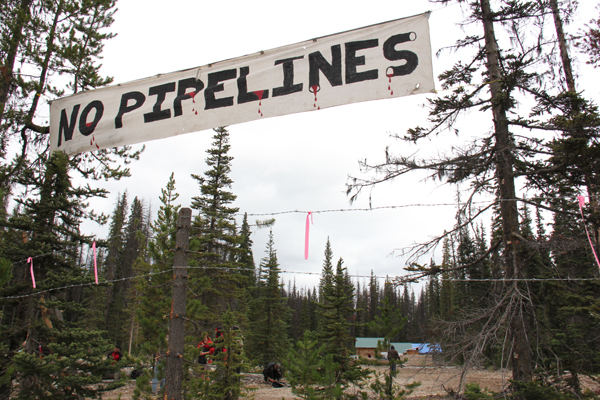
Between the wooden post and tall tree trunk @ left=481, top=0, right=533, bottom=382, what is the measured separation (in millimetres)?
6414

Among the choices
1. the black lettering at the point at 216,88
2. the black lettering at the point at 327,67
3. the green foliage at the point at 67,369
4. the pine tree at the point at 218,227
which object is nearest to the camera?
the black lettering at the point at 327,67

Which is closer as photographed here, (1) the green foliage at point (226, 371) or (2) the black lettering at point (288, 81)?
(2) the black lettering at point (288, 81)

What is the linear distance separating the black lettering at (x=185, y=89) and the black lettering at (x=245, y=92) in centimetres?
62

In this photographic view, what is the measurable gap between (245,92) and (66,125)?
3.35m

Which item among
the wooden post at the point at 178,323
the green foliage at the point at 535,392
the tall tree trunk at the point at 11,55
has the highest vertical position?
the tall tree trunk at the point at 11,55

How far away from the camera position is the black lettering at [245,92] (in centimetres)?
536

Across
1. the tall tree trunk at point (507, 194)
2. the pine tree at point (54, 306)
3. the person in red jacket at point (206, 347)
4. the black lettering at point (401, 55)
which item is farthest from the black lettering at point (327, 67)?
the person in red jacket at point (206, 347)

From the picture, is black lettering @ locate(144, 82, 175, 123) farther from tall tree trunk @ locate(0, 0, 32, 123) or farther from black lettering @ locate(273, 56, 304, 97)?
tall tree trunk @ locate(0, 0, 32, 123)

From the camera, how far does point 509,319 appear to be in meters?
7.71

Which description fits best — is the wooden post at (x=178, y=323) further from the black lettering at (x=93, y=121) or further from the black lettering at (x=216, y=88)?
the black lettering at (x=216, y=88)

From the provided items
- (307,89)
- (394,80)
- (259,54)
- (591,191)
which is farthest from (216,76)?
(591,191)

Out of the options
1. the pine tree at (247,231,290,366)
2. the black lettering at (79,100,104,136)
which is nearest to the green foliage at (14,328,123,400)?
the black lettering at (79,100,104,136)

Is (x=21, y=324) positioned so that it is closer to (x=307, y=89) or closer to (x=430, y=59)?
(x=307, y=89)

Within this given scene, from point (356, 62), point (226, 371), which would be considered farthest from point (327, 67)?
point (226, 371)
